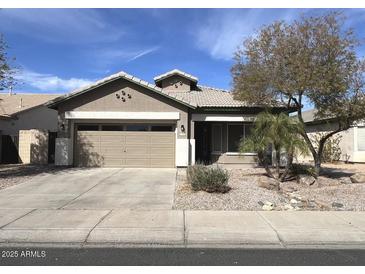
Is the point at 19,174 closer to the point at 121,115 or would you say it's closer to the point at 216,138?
the point at 121,115

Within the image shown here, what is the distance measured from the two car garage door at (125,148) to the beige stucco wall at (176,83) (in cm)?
593

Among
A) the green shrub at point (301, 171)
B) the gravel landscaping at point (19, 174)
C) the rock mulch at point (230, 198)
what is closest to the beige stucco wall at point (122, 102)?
the gravel landscaping at point (19, 174)

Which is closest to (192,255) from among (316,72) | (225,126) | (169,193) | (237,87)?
(169,193)

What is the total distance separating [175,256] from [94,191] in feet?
23.7

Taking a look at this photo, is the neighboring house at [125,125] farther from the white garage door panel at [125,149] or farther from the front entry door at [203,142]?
the front entry door at [203,142]

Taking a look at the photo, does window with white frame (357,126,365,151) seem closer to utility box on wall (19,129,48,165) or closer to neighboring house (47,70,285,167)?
neighboring house (47,70,285,167)

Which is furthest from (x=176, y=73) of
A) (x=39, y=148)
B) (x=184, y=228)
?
(x=184, y=228)

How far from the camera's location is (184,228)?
8516mm

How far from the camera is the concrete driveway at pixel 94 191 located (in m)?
11.3

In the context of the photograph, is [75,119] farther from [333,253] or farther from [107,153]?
[333,253]

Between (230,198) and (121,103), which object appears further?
(121,103)

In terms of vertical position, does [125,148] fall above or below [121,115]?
below

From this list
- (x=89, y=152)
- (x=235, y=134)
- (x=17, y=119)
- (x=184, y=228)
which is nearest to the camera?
(x=184, y=228)

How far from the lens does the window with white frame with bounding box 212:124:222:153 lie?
2217 cm
